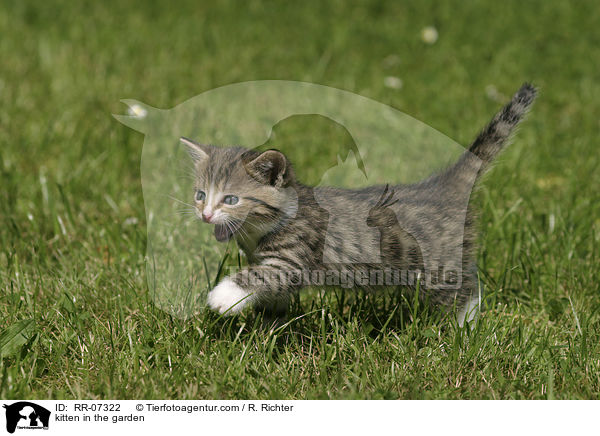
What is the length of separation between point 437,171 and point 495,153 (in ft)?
0.99

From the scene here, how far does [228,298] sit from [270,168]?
59cm

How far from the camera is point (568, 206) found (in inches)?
189

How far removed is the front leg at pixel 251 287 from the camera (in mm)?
3004

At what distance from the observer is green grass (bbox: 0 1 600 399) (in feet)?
10.3

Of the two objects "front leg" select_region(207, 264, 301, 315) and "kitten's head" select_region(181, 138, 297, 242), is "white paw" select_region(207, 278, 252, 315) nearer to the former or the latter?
"front leg" select_region(207, 264, 301, 315)
